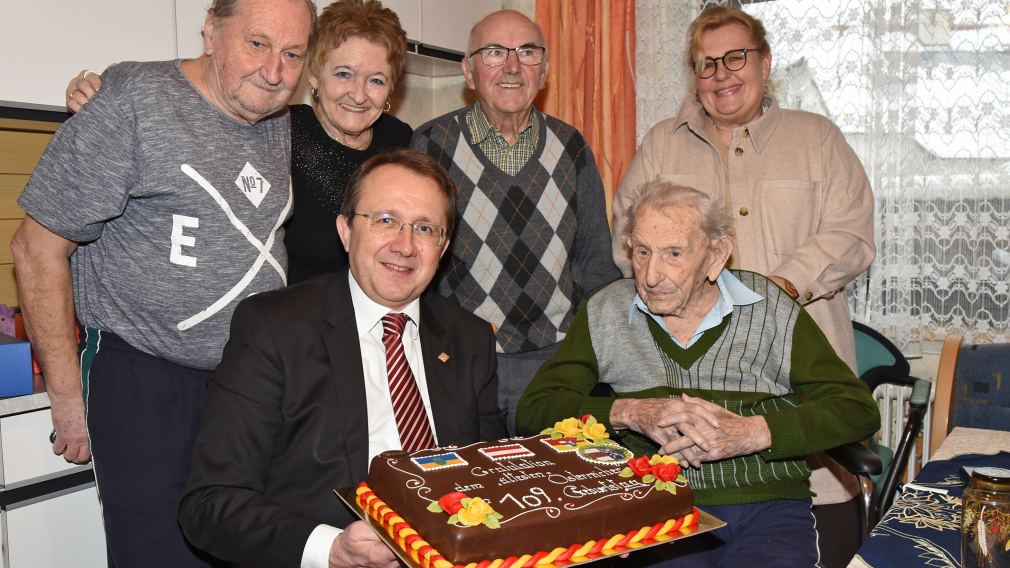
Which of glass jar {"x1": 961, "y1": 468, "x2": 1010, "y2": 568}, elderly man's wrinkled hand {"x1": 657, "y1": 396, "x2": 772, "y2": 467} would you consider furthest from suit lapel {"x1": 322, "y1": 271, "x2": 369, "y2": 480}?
glass jar {"x1": 961, "y1": 468, "x2": 1010, "y2": 568}

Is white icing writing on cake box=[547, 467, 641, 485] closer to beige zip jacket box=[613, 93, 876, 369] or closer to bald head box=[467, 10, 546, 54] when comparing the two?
beige zip jacket box=[613, 93, 876, 369]

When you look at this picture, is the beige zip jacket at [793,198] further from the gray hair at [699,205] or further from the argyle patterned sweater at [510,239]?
the gray hair at [699,205]

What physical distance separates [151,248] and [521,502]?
104cm

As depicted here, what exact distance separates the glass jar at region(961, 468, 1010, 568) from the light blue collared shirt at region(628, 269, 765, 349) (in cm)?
89

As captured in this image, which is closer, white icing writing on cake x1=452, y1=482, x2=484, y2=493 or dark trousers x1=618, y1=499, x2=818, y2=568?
white icing writing on cake x1=452, y1=482, x2=484, y2=493

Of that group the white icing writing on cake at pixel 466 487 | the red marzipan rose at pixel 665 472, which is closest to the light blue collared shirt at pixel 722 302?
the red marzipan rose at pixel 665 472

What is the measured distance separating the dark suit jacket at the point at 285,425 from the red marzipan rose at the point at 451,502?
12.1 inches

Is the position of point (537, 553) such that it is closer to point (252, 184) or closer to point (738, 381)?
point (738, 381)

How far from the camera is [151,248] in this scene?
6.14 feet

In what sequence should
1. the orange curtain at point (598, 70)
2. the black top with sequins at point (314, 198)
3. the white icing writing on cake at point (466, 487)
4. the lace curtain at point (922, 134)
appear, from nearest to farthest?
1. the white icing writing on cake at point (466, 487)
2. the black top with sequins at point (314, 198)
3. the lace curtain at point (922, 134)
4. the orange curtain at point (598, 70)

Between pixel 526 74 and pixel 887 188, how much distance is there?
1.71 metres

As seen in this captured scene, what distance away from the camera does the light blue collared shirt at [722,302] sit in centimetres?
213

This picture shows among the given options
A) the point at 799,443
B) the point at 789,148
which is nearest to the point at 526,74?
the point at 789,148

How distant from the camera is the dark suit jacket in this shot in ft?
5.16
